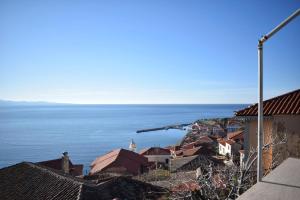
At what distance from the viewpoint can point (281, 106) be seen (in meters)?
11.6

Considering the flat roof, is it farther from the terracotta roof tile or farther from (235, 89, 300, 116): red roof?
the terracotta roof tile

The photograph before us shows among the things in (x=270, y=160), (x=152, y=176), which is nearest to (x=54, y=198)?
(x=270, y=160)

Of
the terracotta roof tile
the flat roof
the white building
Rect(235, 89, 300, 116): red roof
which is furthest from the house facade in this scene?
the white building

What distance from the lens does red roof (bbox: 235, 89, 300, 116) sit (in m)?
11.0

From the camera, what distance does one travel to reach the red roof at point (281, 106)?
10961 mm

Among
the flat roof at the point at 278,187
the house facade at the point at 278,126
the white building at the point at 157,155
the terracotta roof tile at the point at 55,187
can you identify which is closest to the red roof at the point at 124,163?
the white building at the point at 157,155

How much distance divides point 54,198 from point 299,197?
42.1 ft

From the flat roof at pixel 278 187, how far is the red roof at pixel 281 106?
275 inches

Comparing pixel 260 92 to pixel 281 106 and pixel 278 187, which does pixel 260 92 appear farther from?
pixel 281 106

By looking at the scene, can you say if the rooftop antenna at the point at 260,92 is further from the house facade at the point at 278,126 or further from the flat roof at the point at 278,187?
the house facade at the point at 278,126

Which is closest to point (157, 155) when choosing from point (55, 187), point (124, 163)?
point (124, 163)

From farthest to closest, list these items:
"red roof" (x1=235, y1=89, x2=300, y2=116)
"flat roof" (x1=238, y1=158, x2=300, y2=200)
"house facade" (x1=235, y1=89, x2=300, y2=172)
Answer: "red roof" (x1=235, y1=89, x2=300, y2=116) < "house facade" (x1=235, y1=89, x2=300, y2=172) < "flat roof" (x1=238, y1=158, x2=300, y2=200)

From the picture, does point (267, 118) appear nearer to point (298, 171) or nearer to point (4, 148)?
point (298, 171)

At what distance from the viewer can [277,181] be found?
3828 mm
